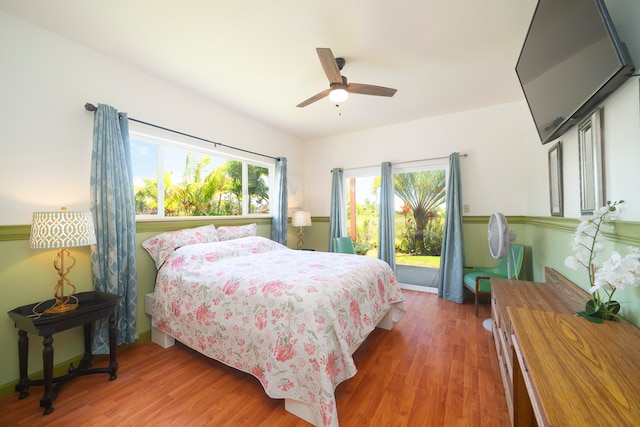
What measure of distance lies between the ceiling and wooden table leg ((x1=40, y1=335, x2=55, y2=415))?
90.4 inches

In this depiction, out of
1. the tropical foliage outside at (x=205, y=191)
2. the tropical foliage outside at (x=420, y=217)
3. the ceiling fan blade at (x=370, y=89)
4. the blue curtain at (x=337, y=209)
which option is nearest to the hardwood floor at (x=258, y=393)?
the tropical foliage outside at (x=205, y=191)

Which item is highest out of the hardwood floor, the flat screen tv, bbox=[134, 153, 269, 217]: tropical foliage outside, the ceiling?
the ceiling

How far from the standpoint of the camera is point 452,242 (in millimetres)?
3525

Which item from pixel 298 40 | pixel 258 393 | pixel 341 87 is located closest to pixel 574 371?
pixel 258 393

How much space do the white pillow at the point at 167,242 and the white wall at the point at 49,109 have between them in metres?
0.61

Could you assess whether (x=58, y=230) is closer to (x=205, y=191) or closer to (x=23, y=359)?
(x=23, y=359)

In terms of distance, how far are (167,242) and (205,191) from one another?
100 centimetres

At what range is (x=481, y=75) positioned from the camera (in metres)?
2.64

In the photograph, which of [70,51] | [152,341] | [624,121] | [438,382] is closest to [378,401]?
[438,382]

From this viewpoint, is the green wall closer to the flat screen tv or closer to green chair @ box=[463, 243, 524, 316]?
green chair @ box=[463, 243, 524, 316]

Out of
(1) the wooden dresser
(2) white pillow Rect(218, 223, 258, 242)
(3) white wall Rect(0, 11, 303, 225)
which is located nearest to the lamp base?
(3) white wall Rect(0, 11, 303, 225)

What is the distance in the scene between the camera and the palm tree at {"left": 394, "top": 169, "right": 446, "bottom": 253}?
387 centimetres

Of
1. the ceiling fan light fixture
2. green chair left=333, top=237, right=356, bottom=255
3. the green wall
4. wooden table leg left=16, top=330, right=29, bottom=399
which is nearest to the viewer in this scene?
the green wall

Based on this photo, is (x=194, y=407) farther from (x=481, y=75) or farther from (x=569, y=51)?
(x=481, y=75)
